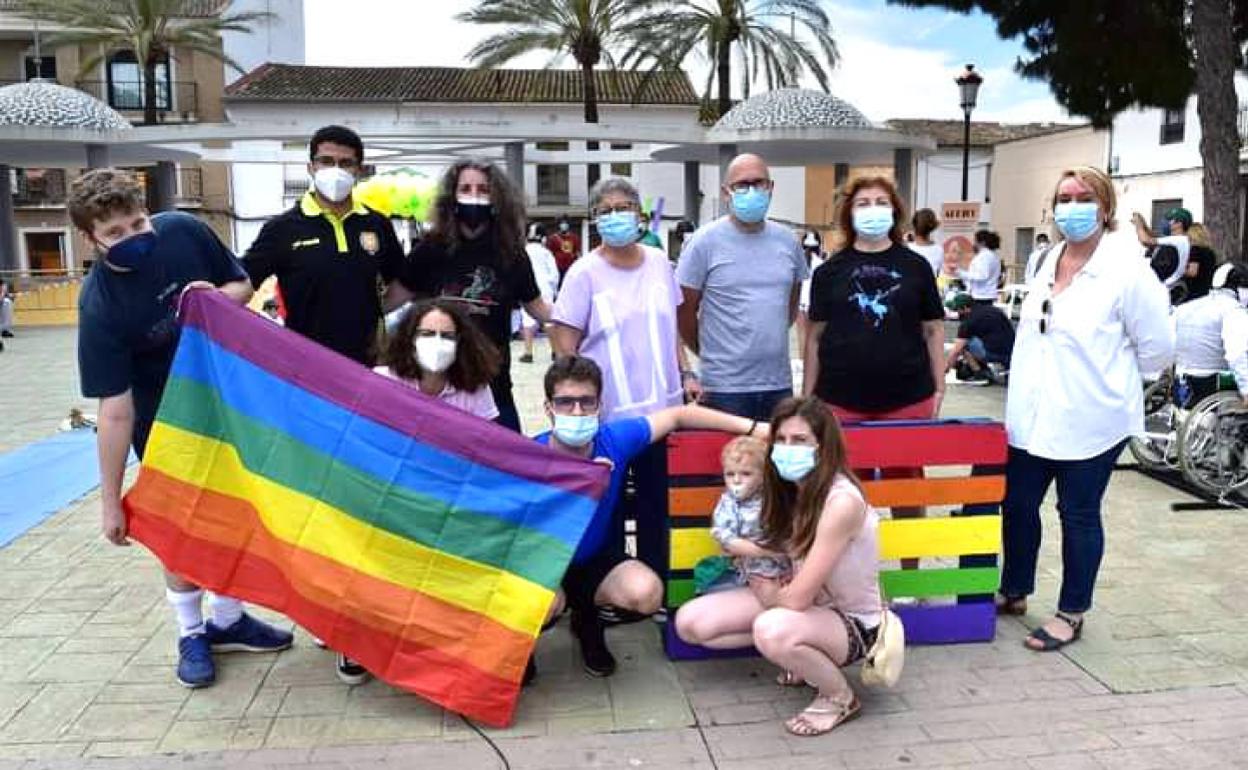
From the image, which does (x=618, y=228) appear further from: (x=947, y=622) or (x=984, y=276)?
(x=984, y=276)

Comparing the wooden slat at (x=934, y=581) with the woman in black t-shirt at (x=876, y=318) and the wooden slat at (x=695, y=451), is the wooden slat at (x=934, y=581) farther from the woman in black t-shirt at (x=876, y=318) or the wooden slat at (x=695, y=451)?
the wooden slat at (x=695, y=451)

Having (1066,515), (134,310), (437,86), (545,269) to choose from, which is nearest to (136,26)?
(437,86)

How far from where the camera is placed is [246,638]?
13.1ft

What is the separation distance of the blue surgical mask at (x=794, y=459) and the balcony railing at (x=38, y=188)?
122ft

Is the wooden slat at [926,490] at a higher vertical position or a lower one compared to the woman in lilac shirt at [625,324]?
lower

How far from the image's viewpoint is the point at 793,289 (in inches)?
169

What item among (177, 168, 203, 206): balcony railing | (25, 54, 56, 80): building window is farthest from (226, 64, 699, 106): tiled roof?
(25, 54, 56, 80): building window

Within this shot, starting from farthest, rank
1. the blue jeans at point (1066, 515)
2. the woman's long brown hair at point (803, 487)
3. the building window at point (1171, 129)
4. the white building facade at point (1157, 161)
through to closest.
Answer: the building window at point (1171, 129) < the white building facade at point (1157, 161) < the blue jeans at point (1066, 515) < the woman's long brown hair at point (803, 487)

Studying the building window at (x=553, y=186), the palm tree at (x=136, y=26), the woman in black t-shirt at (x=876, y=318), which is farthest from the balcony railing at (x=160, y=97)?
the woman in black t-shirt at (x=876, y=318)

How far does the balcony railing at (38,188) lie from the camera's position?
34375 mm

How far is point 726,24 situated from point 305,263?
22.6 meters

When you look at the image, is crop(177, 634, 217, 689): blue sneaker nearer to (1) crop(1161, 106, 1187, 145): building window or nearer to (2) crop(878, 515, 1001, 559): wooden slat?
(2) crop(878, 515, 1001, 559): wooden slat

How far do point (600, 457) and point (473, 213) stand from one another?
1.14 m

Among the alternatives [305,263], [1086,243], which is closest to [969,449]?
[1086,243]
